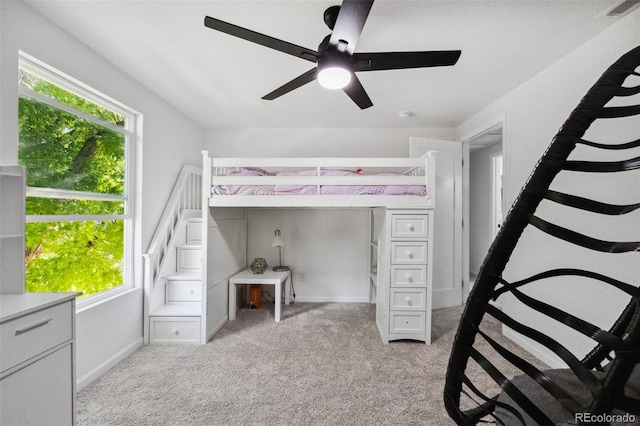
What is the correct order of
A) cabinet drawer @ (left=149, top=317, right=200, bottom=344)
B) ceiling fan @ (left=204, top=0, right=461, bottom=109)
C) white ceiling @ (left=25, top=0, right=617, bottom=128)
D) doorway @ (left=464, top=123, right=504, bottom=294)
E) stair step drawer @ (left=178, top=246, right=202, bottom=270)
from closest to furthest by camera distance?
ceiling fan @ (left=204, top=0, right=461, bottom=109) < white ceiling @ (left=25, top=0, right=617, bottom=128) < cabinet drawer @ (left=149, top=317, right=200, bottom=344) < stair step drawer @ (left=178, top=246, right=202, bottom=270) < doorway @ (left=464, top=123, right=504, bottom=294)

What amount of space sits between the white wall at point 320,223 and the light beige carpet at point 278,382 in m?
0.91

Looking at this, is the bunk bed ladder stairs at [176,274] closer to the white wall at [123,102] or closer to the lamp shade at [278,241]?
the white wall at [123,102]

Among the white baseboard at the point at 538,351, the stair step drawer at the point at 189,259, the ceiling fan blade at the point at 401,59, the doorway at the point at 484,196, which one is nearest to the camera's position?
the ceiling fan blade at the point at 401,59

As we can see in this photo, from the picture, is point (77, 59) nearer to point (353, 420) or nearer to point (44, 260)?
point (44, 260)

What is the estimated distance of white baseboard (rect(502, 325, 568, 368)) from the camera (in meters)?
2.02

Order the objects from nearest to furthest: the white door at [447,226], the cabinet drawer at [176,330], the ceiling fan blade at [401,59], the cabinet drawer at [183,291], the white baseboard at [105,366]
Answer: the ceiling fan blade at [401,59] < the white baseboard at [105,366] < the cabinet drawer at [176,330] < the cabinet drawer at [183,291] < the white door at [447,226]

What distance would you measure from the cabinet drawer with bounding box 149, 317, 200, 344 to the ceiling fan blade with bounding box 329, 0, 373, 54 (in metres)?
2.36

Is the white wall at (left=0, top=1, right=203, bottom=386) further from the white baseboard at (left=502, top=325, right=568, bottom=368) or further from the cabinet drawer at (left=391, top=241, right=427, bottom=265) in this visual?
the white baseboard at (left=502, top=325, right=568, bottom=368)

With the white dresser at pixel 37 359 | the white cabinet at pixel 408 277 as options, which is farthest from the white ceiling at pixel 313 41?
the white dresser at pixel 37 359

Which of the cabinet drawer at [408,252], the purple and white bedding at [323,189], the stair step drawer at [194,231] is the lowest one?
the cabinet drawer at [408,252]

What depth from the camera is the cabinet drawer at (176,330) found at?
239 cm

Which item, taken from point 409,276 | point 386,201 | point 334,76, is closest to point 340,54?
point 334,76

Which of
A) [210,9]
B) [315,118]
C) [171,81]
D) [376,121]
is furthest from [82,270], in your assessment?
[376,121]

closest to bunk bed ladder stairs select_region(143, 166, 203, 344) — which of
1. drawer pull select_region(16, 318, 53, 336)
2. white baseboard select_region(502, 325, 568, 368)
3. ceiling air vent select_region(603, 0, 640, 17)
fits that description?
drawer pull select_region(16, 318, 53, 336)
